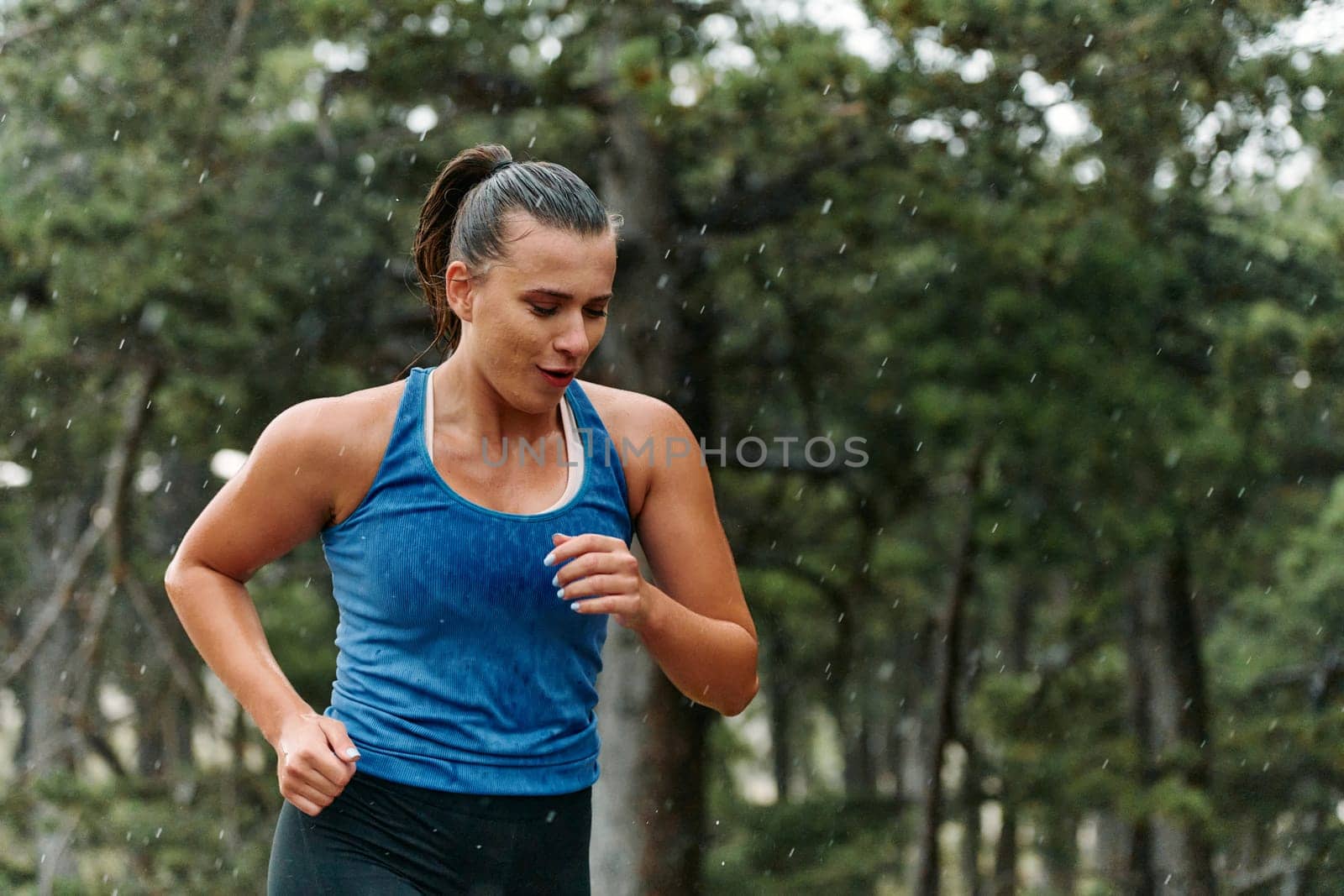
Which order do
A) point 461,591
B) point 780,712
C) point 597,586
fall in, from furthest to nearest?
point 780,712, point 461,591, point 597,586

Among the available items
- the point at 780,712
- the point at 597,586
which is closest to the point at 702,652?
the point at 597,586

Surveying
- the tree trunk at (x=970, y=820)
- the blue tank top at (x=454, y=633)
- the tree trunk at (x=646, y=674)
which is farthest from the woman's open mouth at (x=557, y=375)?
the tree trunk at (x=970, y=820)

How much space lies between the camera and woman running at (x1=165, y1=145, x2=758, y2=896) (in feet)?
6.11

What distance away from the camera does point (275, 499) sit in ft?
6.27

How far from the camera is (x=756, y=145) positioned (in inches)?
267

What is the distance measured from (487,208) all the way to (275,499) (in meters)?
0.47

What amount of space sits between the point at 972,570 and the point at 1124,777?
5.65 ft

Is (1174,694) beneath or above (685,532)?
beneath

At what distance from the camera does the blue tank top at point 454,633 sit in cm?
185

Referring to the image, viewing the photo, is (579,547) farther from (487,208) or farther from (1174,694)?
(1174,694)

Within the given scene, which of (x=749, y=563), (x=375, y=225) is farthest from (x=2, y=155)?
(x=749, y=563)

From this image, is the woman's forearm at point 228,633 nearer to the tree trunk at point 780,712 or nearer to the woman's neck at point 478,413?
the woman's neck at point 478,413

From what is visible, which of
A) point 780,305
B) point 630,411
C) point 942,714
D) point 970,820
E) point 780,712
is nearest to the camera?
point 630,411

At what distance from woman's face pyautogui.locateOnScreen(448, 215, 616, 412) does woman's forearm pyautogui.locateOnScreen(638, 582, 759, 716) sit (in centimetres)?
32
